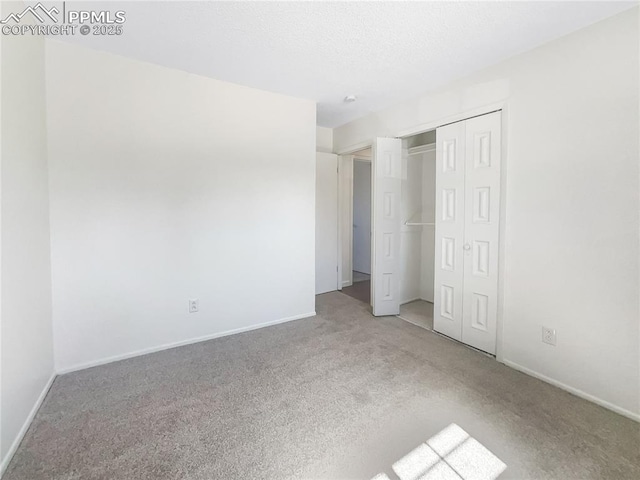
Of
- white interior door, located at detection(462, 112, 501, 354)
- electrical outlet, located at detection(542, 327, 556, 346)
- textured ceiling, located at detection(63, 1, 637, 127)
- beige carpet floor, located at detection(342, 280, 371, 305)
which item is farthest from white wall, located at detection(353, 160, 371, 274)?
electrical outlet, located at detection(542, 327, 556, 346)

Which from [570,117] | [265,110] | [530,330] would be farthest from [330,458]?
[265,110]

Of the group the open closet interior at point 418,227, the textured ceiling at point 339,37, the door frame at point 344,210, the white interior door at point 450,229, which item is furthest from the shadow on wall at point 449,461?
the door frame at point 344,210

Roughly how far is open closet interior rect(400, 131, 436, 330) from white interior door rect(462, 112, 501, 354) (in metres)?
1.23

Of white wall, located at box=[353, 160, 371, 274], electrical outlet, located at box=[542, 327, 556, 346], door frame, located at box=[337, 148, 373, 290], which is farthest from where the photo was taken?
white wall, located at box=[353, 160, 371, 274]

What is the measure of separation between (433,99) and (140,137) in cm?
278

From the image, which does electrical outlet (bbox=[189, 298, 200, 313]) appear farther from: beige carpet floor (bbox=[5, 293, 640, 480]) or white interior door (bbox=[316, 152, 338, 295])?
white interior door (bbox=[316, 152, 338, 295])

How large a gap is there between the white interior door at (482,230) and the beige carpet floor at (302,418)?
27 centimetres

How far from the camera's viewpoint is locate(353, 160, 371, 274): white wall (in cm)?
596

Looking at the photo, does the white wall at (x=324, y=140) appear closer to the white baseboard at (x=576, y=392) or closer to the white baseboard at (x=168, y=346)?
the white baseboard at (x=168, y=346)

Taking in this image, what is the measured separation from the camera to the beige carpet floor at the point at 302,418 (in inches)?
54.6

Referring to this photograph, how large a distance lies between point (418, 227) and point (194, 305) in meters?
3.16

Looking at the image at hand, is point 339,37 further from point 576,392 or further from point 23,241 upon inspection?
point 576,392

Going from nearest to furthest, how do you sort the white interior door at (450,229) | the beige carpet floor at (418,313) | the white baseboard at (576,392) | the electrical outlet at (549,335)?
the white baseboard at (576,392), the electrical outlet at (549,335), the white interior door at (450,229), the beige carpet floor at (418,313)

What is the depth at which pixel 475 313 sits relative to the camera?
8.57 feet
